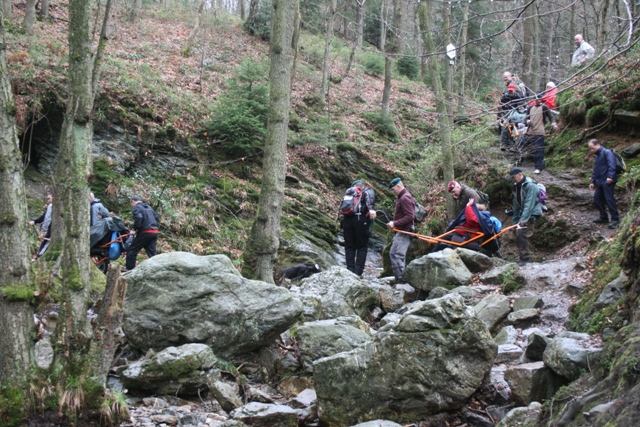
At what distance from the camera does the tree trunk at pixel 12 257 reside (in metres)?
3.95

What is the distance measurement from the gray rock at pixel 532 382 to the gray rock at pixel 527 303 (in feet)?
8.41

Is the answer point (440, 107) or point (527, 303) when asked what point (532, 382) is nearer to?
point (527, 303)

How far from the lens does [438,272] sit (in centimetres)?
936

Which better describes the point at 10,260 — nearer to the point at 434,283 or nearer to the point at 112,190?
the point at 434,283

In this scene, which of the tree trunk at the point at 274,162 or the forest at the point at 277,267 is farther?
the tree trunk at the point at 274,162

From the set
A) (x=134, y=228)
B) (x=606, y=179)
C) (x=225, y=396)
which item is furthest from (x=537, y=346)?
(x=134, y=228)

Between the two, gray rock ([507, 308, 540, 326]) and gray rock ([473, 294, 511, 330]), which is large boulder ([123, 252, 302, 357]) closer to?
gray rock ([473, 294, 511, 330])

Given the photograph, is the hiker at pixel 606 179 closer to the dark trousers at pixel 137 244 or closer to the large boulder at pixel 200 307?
the large boulder at pixel 200 307

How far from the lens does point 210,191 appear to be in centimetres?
1461

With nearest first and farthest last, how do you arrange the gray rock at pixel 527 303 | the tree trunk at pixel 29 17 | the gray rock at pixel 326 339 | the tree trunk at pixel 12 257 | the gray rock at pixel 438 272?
1. the tree trunk at pixel 12 257
2. the gray rock at pixel 326 339
3. the gray rock at pixel 527 303
4. the gray rock at pixel 438 272
5. the tree trunk at pixel 29 17

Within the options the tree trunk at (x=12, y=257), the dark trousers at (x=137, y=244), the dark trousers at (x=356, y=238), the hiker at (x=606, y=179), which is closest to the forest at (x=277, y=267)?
the tree trunk at (x=12, y=257)

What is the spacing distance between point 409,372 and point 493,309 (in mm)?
2988

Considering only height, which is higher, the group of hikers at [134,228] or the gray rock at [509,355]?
the group of hikers at [134,228]

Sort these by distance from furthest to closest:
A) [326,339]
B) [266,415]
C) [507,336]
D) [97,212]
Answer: [97,212] < [507,336] < [326,339] < [266,415]
